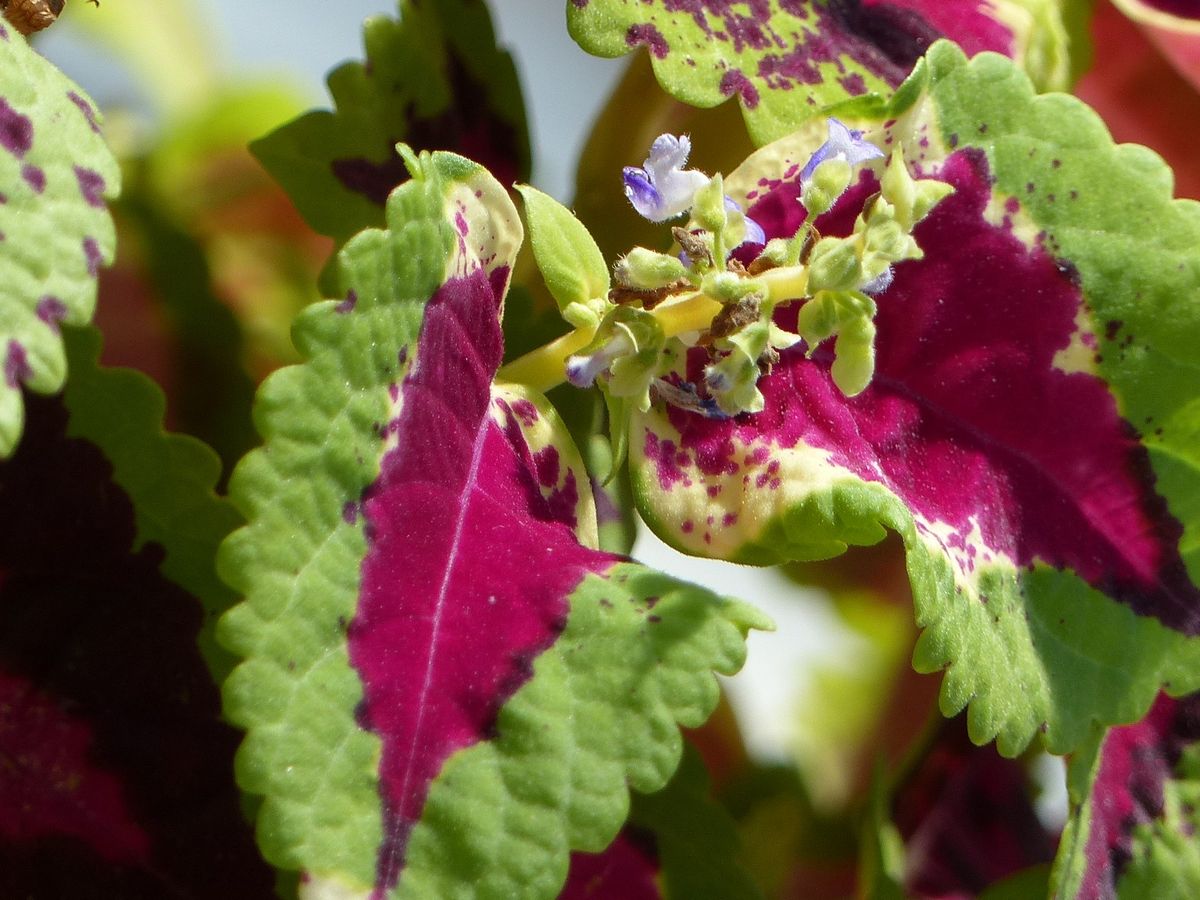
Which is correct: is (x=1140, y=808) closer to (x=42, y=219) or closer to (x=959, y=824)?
(x=959, y=824)

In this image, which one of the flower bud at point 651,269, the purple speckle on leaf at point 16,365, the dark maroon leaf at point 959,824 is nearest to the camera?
the purple speckle on leaf at point 16,365

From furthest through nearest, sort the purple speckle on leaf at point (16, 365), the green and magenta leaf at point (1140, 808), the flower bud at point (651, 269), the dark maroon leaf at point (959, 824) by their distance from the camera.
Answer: the dark maroon leaf at point (959, 824) → the green and magenta leaf at point (1140, 808) → the flower bud at point (651, 269) → the purple speckle on leaf at point (16, 365)

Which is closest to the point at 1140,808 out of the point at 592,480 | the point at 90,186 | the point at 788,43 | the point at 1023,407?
the point at 1023,407

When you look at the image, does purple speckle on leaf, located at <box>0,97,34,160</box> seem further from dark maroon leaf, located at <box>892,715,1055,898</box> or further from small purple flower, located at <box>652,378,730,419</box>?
dark maroon leaf, located at <box>892,715,1055,898</box>

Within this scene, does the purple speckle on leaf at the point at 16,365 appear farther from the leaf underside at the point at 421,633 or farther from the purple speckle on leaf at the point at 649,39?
the purple speckle on leaf at the point at 649,39

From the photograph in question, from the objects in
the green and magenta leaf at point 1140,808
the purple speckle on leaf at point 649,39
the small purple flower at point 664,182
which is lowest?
the green and magenta leaf at point 1140,808

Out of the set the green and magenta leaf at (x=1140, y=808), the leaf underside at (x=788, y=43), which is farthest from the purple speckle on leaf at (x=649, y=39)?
the green and magenta leaf at (x=1140, y=808)

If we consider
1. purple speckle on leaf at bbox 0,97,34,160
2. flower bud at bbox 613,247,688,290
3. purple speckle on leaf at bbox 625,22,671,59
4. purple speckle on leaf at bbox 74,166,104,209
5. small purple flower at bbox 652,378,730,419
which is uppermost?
purple speckle on leaf at bbox 625,22,671,59

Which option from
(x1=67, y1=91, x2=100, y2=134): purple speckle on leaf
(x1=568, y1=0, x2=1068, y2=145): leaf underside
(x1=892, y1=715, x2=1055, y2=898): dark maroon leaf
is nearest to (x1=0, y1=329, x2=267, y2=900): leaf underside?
(x1=67, y1=91, x2=100, y2=134): purple speckle on leaf

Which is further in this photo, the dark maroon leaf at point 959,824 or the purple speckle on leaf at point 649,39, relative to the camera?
the dark maroon leaf at point 959,824
